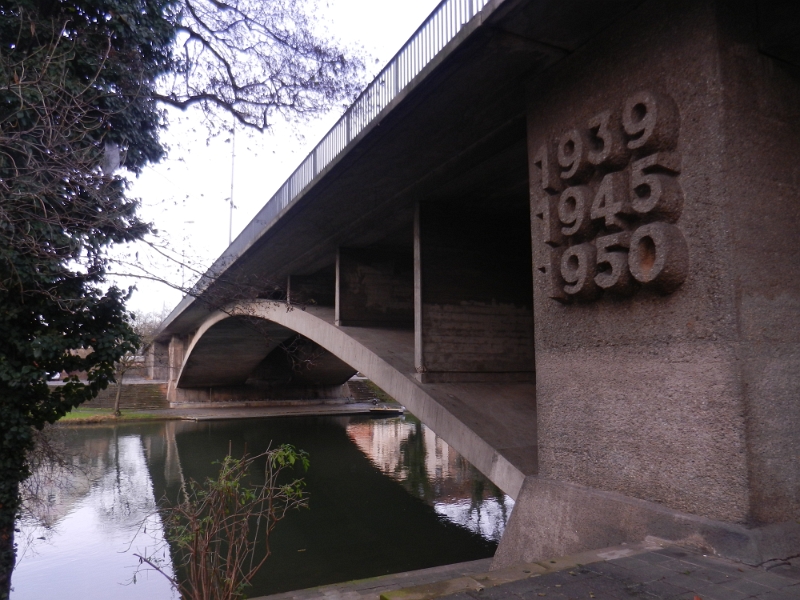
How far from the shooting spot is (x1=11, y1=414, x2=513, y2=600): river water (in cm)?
739

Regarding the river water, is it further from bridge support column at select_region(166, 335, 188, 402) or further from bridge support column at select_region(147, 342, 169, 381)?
bridge support column at select_region(147, 342, 169, 381)

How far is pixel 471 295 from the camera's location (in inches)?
352

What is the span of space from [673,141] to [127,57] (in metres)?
5.42

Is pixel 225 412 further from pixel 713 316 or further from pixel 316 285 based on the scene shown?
pixel 713 316

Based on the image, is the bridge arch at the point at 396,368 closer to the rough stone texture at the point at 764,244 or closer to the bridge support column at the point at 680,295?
the bridge support column at the point at 680,295

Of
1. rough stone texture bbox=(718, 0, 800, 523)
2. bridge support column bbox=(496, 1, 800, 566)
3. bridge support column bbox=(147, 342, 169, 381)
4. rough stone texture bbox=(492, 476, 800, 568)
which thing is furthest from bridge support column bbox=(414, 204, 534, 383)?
bridge support column bbox=(147, 342, 169, 381)

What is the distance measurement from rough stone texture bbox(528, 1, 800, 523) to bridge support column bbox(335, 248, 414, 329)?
726 centimetres

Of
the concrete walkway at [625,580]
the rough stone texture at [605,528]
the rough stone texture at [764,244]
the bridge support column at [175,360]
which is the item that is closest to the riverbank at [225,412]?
the bridge support column at [175,360]

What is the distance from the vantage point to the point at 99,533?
366 inches

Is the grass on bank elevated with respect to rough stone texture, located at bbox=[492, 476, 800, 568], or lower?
lower

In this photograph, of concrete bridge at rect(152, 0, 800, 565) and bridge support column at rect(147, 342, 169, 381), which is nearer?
concrete bridge at rect(152, 0, 800, 565)

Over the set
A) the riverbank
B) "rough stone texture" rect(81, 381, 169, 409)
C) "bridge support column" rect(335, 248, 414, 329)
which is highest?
"bridge support column" rect(335, 248, 414, 329)

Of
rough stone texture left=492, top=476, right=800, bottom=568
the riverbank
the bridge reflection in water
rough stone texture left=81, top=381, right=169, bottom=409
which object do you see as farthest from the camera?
rough stone texture left=81, top=381, right=169, bottom=409

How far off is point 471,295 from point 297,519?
4.61m
